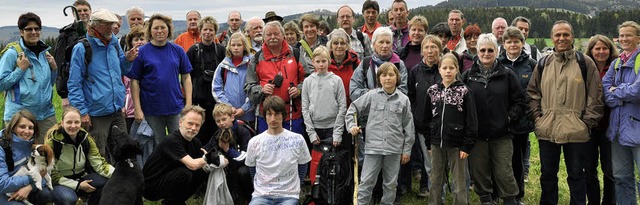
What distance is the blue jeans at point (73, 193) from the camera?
20.5 ft

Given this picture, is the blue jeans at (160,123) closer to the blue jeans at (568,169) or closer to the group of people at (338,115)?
the group of people at (338,115)

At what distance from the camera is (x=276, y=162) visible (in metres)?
6.36

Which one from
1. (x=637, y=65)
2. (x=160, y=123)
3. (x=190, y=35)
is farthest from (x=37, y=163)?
(x=637, y=65)

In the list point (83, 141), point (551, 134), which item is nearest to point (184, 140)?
point (83, 141)

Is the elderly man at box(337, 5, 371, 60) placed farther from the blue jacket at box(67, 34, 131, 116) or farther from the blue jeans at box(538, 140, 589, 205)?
the blue jacket at box(67, 34, 131, 116)

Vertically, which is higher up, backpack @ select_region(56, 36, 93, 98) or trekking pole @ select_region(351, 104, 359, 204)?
backpack @ select_region(56, 36, 93, 98)

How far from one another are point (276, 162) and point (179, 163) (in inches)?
51.1

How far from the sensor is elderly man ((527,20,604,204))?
635cm

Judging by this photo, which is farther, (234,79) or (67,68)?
→ (234,79)

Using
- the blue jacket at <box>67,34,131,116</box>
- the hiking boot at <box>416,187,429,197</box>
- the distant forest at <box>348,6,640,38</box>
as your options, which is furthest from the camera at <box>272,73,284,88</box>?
the distant forest at <box>348,6,640,38</box>

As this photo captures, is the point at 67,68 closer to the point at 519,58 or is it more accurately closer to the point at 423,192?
the point at 423,192

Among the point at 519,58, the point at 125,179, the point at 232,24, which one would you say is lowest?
the point at 125,179

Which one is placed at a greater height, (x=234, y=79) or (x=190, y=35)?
(x=190, y=35)

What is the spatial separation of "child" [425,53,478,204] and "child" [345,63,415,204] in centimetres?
35
